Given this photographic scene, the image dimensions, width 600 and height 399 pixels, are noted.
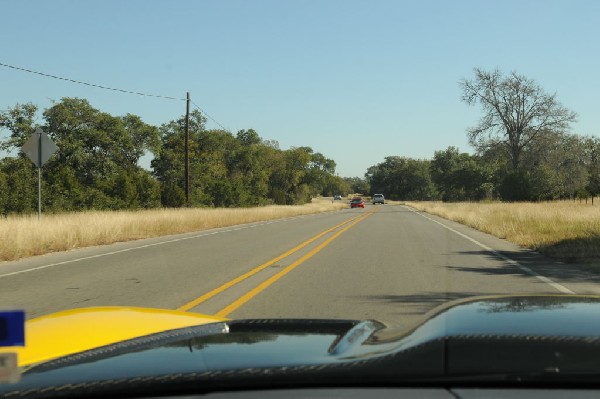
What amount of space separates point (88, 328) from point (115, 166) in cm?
5923

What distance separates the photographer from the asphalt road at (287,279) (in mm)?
8219

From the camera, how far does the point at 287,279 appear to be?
10797 mm

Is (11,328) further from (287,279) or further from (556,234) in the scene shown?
(556,234)

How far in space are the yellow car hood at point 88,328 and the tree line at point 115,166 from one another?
31.7m

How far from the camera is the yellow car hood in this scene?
2816 millimetres

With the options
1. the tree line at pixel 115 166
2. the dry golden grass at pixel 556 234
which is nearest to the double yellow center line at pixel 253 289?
the dry golden grass at pixel 556 234

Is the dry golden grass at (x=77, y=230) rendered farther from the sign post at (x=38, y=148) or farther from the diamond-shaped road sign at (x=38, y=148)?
the diamond-shaped road sign at (x=38, y=148)

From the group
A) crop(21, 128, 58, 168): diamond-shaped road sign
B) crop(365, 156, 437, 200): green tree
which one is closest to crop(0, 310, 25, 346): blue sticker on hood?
crop(21, 128, 58, 168): diamond-shaped road sign

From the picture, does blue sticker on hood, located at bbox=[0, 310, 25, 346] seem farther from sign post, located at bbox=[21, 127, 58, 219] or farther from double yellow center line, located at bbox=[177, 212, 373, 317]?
sign post, located at bbox=[21, 127, 58, 219]

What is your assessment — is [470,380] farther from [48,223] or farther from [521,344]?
[48,223]

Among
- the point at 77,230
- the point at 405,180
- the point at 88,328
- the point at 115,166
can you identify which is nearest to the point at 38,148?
the point at 77,230

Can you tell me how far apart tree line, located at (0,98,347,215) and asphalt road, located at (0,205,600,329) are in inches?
844

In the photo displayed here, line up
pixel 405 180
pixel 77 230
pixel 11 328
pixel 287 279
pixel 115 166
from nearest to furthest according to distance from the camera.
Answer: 1. pixel 11 328
2. pixel 287 279
3. pixel 77 230
4. pixel 115 166
5. pixel 405 180

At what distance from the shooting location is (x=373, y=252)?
1574 centimetres
